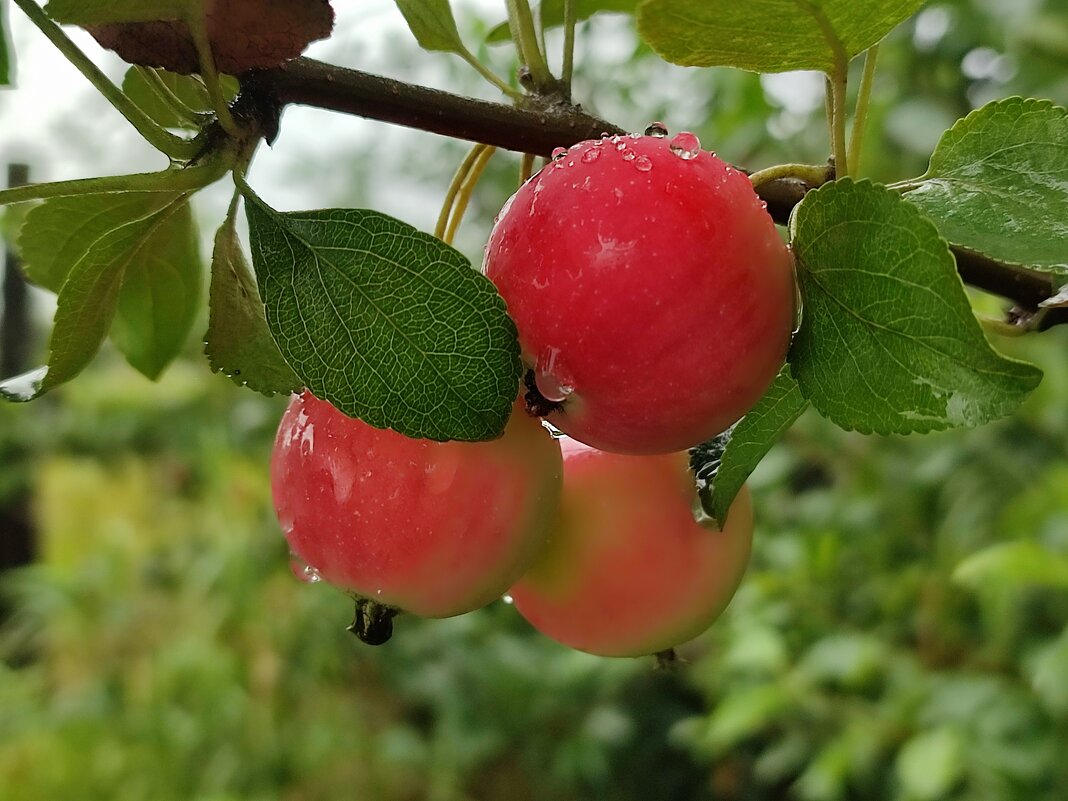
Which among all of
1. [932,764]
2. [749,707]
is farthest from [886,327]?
[749,707]

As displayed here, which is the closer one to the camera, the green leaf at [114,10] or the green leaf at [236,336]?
the green leaf at [114,10]

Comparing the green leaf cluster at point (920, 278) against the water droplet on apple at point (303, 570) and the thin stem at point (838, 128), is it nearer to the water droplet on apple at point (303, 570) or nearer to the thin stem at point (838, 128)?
the thin stem at point (838, 128)

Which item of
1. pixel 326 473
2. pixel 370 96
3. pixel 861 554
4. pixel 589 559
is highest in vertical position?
pixel 370 96

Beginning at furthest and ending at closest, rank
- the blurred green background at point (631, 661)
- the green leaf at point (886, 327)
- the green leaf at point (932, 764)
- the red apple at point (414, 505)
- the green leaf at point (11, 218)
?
1. the blurred green background at point (631, 661)
2. the green leaf at point (932, 764)
3. the green leaf at point (11, 218)
4. the red apple at point (414, 505)
5. the green leaf at point (886, 327)

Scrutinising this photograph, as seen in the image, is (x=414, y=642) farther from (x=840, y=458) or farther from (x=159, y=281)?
(x=159, y=281)

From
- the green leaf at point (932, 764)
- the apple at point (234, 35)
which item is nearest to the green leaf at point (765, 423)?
the apple at point (234, 35)

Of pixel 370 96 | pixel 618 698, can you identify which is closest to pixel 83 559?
pixel 618 698

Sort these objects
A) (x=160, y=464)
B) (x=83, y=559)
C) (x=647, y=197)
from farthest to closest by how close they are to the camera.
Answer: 1. (x=160, y=464)
2. (x=83, y=559)
3. (x=647, y=197)

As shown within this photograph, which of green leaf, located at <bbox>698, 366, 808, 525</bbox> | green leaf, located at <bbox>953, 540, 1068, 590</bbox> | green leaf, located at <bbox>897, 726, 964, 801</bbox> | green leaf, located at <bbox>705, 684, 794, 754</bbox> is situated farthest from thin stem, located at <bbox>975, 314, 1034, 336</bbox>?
green leaf, located at <bbox>705, 684, 794, 754</bbox>
